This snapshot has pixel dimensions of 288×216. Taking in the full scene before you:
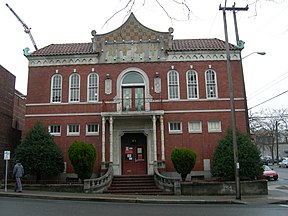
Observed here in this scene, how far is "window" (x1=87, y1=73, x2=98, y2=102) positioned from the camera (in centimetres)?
2491

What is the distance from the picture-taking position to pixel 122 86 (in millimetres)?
25000

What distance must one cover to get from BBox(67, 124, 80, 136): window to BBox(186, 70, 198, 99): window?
28.7 ft

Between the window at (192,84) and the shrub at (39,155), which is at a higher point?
the window at (192,84)

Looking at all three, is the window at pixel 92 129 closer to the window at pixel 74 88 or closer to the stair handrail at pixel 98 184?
the window at pixel 74 88

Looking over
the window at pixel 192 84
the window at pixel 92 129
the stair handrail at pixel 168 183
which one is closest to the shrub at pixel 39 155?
the window at pixel 92 129

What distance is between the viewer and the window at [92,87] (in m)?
24.9

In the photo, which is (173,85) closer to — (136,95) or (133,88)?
(136,95)

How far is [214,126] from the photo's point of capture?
24.3 metres

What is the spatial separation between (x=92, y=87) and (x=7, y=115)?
24.1 feet

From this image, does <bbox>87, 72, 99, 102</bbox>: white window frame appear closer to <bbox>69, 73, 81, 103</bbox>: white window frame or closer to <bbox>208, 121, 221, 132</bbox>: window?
<bbox>69, 73, 81, 103</bbox>: white window frame

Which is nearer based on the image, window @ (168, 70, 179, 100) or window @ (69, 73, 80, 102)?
window @ (168, 70, 179, 100)

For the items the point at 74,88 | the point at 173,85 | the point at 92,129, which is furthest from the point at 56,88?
the point at 173,85

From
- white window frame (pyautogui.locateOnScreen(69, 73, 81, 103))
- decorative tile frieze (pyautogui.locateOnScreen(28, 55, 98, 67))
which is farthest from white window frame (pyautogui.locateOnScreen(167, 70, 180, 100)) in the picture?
white window frame (pyautogui.locateOnScreen(69, 73, 81, 103))

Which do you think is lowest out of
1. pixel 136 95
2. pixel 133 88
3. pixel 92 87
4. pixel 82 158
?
→ pixel 82 158
